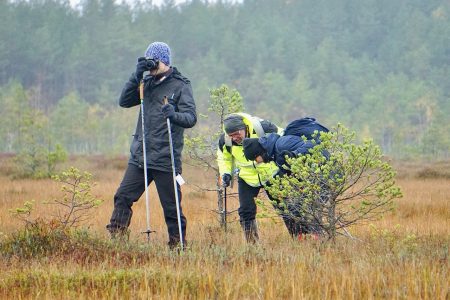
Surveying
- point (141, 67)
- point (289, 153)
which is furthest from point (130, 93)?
point (289, 153)

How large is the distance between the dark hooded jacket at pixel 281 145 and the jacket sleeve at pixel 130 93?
1407 mm

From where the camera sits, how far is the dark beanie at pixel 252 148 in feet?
23.6

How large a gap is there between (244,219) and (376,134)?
6772cm

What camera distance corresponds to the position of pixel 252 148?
720 centimetres

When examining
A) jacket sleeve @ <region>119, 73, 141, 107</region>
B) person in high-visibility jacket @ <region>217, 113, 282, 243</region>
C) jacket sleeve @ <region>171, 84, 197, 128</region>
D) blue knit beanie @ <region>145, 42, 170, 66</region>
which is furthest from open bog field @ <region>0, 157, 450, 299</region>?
blue knit beanie @ <region>145, 42, 170, 66</region>

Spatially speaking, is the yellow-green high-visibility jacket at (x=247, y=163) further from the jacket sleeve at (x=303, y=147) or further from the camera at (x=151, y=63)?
the camera at (x=151, y=63)

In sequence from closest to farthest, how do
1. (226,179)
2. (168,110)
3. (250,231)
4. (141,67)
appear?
(168,110) → (141,67) → (250,231) → (226,179)

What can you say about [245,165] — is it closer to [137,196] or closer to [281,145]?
[281,145]

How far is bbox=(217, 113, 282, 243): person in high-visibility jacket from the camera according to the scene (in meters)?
7.56

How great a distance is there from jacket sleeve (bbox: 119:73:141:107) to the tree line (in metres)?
52.2

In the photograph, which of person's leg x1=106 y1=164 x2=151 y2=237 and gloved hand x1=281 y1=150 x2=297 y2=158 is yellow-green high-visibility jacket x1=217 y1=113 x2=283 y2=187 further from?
person's leg x1=106 y1=164 x2=151 y2=237

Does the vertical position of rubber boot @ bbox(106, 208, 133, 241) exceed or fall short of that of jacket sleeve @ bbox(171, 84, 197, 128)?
it falls short

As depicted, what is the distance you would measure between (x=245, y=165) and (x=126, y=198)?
4.52 feet

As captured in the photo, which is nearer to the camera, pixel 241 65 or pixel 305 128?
pixel 305 128
